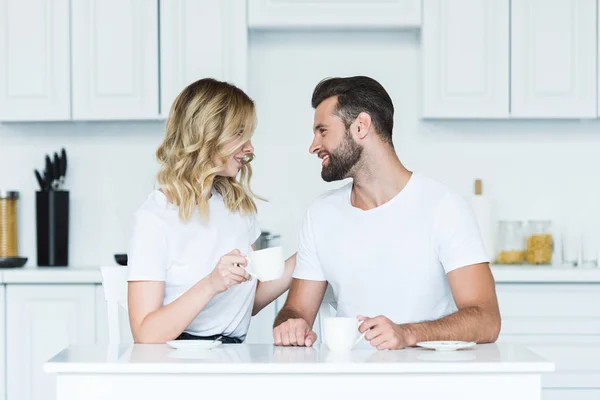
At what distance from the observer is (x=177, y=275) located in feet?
7.01

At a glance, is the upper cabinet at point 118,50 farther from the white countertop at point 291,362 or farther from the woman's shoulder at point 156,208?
the white countertop at point 291,362

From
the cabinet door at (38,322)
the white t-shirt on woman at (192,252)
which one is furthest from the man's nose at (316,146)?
the cabinet door at (38,322)

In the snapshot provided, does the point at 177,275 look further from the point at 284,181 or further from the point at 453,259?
the point at 284,181

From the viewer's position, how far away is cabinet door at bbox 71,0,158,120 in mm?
3488

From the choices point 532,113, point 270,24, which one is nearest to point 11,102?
point 270,24

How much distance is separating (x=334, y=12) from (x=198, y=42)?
0.57 meters

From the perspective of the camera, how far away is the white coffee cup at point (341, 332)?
1.65 metres

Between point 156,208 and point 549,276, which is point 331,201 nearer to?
point 156,208

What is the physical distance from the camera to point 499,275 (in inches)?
128

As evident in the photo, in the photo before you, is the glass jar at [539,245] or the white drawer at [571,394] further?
the glass jar at [539,245]

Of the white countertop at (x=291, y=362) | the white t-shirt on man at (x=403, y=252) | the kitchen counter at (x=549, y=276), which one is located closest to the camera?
the white countertop at (x=291, y=362)

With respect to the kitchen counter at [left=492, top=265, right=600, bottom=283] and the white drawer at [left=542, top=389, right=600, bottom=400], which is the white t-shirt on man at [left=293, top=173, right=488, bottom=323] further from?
the white drawer at [left=542, top=389, right=600, bottom=400]

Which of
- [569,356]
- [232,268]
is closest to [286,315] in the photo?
[232,268]

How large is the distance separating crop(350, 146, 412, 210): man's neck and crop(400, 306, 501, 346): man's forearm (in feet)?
1.41
